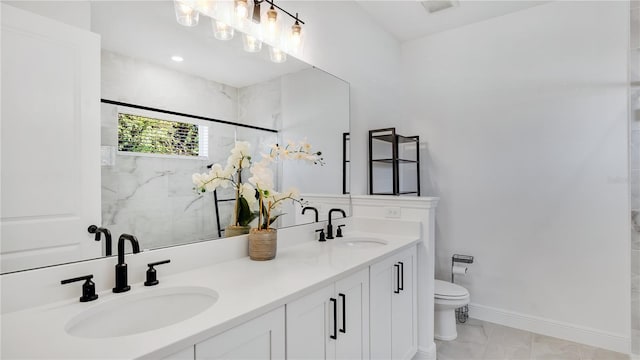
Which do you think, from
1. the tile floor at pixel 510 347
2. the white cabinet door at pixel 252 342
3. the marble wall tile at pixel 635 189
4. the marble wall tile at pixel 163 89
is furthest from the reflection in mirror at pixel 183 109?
the marble wall tile at pixel 635 189

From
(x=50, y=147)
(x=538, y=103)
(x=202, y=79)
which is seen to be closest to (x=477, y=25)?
(x=538, y=103)

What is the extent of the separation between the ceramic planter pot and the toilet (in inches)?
60.7

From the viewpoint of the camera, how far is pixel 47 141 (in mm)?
1003

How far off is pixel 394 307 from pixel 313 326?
781 millimetres

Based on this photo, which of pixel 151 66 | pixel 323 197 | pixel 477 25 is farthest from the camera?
pixel 477 25

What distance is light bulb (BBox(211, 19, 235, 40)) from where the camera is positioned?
1.52 metres

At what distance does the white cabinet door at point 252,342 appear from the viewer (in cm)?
85

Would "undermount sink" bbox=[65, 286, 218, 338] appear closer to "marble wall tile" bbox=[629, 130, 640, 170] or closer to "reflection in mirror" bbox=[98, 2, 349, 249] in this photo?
"reflection in mirror" bbox=[98, 2, 349, 249]

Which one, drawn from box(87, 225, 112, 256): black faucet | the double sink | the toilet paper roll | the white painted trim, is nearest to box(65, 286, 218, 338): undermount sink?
the double sink

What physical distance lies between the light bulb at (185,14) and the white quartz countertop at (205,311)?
1.05 metres

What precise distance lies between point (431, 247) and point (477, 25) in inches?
81.4

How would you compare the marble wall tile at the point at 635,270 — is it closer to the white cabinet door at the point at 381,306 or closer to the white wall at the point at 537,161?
the white wall at the point at 537,161

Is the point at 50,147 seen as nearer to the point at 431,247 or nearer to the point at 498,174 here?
the point at 431,247

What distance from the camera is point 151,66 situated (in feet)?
4.20
